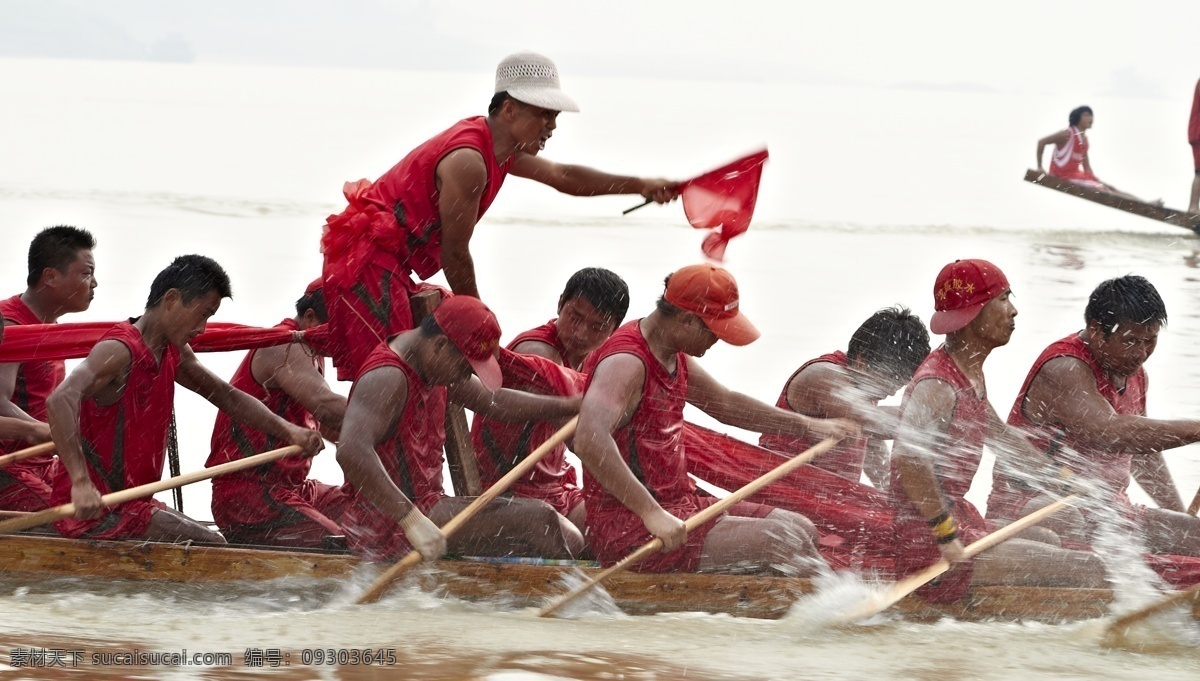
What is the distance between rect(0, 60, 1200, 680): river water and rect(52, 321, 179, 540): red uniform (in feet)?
0.74

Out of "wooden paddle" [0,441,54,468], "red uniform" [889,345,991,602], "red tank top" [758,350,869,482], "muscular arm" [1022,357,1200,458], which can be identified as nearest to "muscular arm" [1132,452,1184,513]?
"muscular arm" [1022,357,1200,458]

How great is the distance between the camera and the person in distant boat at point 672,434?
4.90 m

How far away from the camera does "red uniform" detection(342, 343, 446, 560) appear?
16.8 feet

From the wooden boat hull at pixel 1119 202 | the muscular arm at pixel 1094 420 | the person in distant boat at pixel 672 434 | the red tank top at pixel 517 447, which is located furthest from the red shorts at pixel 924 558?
the wooden boat hull at pixel 1119 202

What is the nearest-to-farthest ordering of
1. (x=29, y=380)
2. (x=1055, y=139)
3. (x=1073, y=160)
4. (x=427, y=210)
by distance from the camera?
(x=427, y=210) → (x=29, y=380) → (x=1073, y=160) → (x=1055, y=139)

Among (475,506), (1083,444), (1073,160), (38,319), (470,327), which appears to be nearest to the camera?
(470,327)

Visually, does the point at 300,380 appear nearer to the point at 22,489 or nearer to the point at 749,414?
the point at 22,489

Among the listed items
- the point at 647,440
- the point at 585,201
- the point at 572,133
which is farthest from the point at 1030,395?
the point at 572,133

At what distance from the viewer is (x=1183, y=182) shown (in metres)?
29.8

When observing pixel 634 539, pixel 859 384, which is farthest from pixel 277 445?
pixel 859 384

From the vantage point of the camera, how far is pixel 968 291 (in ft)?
16.6

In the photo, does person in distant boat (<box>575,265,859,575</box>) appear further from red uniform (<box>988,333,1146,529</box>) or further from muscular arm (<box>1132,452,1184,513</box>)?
muscular arm (<box>1132,452,1184,513</box>)

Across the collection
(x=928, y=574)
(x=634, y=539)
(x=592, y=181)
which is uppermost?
(x=592, y=181)

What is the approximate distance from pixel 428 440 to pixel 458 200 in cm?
82
